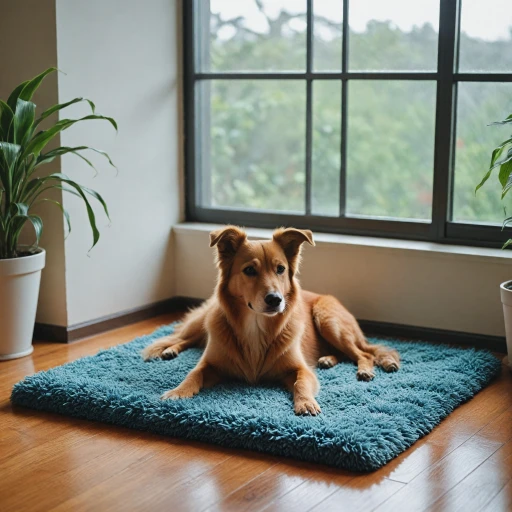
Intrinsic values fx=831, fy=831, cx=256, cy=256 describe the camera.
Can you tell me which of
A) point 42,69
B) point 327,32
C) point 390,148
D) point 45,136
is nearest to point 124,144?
point 42,69

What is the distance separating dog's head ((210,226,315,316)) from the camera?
119 inches

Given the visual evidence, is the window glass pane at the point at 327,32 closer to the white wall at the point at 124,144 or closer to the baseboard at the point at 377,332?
the white wall at the point at 124,144

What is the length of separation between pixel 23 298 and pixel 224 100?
5.76 metres

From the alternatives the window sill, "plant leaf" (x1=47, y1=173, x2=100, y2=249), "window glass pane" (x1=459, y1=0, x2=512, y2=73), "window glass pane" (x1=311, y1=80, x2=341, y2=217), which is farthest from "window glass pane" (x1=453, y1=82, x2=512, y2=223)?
"plant leaf" (x1=47, y1=173, x2=100, y2=249)

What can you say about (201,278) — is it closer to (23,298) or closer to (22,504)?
(23,298)

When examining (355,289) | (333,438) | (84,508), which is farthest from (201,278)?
(84,508)

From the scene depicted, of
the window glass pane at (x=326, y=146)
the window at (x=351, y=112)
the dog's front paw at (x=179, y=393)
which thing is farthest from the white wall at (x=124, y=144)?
the window glass pane at (x=326, y=146)

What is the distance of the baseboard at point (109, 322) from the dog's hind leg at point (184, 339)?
414mm

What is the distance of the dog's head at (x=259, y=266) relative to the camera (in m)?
3.01

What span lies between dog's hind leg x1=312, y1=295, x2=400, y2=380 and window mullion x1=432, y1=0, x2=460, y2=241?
0.69m

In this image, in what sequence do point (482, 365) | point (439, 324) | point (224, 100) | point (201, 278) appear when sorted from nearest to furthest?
point (482, 365) < point (439, 324) < point (201, 278) < point (224, 100)

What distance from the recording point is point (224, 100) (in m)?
8.95

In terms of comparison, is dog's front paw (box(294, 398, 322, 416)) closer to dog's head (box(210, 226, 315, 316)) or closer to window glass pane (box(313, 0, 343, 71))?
dog's head (box(210, 226, 315, 316))

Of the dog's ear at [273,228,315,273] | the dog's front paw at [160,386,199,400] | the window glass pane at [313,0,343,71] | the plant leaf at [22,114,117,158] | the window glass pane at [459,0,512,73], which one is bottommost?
the dog's front paw at [160,386,199,400]
